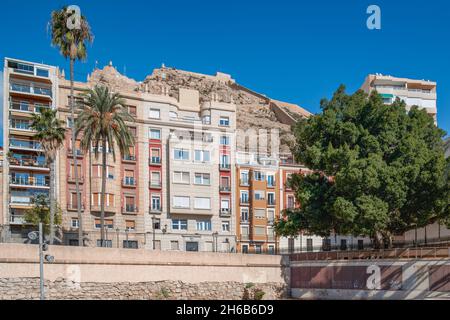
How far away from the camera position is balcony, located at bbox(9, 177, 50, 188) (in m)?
65.7

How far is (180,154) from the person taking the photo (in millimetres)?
68938

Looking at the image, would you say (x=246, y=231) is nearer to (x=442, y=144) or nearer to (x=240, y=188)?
(x=240, y=188)

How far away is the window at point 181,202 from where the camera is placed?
67.7 m

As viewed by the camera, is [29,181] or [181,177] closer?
[29,181]

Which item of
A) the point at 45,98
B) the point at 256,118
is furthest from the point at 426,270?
the point at 256,118

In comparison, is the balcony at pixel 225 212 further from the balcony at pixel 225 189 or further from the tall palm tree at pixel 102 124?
the tall palm tree at pixel 102 124

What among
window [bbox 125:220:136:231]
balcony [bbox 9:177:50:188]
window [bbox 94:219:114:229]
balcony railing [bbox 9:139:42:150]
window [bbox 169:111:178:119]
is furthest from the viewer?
window [bbox 169:111:178:119]

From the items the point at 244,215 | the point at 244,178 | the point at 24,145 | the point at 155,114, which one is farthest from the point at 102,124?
the point at 244,215

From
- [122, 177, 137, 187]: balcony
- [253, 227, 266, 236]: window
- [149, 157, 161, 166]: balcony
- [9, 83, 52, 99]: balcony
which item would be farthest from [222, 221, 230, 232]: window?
[9, 83, 52, 99]: balcony

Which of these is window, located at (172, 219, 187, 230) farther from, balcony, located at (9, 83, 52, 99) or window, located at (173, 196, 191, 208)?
balcony, located at (9, 83, 52, 99)

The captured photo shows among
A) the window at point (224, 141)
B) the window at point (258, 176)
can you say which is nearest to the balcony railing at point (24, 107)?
the window at point (224, 141)

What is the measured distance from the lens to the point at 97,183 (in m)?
64.9

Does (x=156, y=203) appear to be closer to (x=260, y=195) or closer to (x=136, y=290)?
(x=260, y=195)

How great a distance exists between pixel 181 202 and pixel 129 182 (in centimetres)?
658
